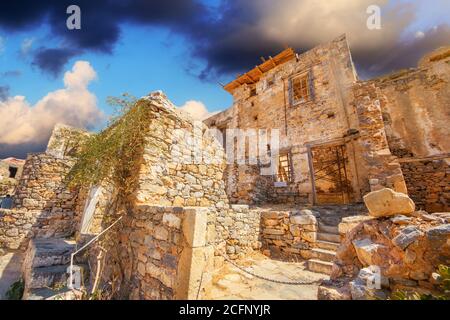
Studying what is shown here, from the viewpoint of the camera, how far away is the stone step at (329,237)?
4495 millimetres

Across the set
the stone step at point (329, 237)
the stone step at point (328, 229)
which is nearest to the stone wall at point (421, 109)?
the stone step at point (328, 229)

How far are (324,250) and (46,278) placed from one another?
5.38 m

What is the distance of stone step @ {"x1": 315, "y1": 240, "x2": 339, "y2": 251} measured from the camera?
4297 mm

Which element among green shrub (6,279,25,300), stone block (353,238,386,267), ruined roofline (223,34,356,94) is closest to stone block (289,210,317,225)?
stone block (353,238,386,267)

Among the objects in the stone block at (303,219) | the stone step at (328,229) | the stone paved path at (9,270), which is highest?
the stone block at (303,219)

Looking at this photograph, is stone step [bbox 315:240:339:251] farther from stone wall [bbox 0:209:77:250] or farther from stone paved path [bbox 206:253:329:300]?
stone wall [bbox 0:209:77:250]

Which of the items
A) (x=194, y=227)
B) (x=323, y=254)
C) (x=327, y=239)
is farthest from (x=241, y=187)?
(x=194, y=227)

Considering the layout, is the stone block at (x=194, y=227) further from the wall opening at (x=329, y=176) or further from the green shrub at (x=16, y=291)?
the wall opening at (x=329, y=176)

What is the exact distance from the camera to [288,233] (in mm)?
4926

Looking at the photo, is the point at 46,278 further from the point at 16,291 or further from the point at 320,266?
the point at 320,266

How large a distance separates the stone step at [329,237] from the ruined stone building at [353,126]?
2.49 m

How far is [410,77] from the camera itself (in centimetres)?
847

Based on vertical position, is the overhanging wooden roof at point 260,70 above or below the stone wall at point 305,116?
above
